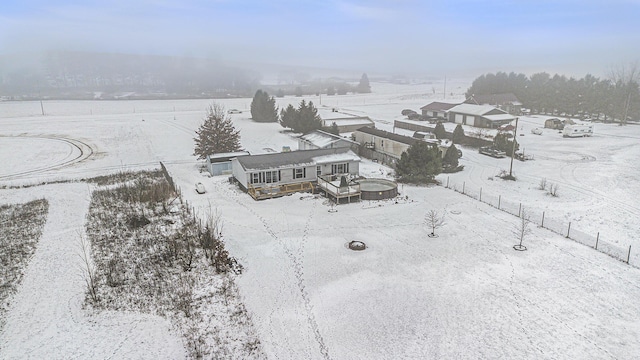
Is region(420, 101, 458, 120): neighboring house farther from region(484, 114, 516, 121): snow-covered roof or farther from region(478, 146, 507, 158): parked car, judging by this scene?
region(478, 146, 507, 158): parked car

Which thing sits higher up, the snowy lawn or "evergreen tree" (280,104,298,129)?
"evergreen tree" (280,104,298,129)

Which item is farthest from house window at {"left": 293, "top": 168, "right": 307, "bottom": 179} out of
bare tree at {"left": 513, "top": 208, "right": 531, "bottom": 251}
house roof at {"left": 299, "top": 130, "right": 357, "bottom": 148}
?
bare tree at {"left": 513, "top": 208, "right": 531, "bottom": 251}

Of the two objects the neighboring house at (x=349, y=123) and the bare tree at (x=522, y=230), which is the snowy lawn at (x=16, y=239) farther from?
the neighboring house at (x=349, y=123)

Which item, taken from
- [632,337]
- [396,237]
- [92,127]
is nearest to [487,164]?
[396,237]

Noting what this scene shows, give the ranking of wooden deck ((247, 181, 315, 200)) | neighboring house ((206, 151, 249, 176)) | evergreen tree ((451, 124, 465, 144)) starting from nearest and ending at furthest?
wooden deck ((247, 181, 315, 200)) → neighboring house ((206, 151, 249, 176)) → evergreen tree ((451, 124, 465, 144))

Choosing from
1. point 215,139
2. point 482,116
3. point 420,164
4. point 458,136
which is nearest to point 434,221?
point 420,164

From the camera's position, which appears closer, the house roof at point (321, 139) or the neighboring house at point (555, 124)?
the house roof at point (321, 139)

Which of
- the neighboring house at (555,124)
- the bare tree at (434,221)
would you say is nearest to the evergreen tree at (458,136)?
the neighboring house at (555,124)
